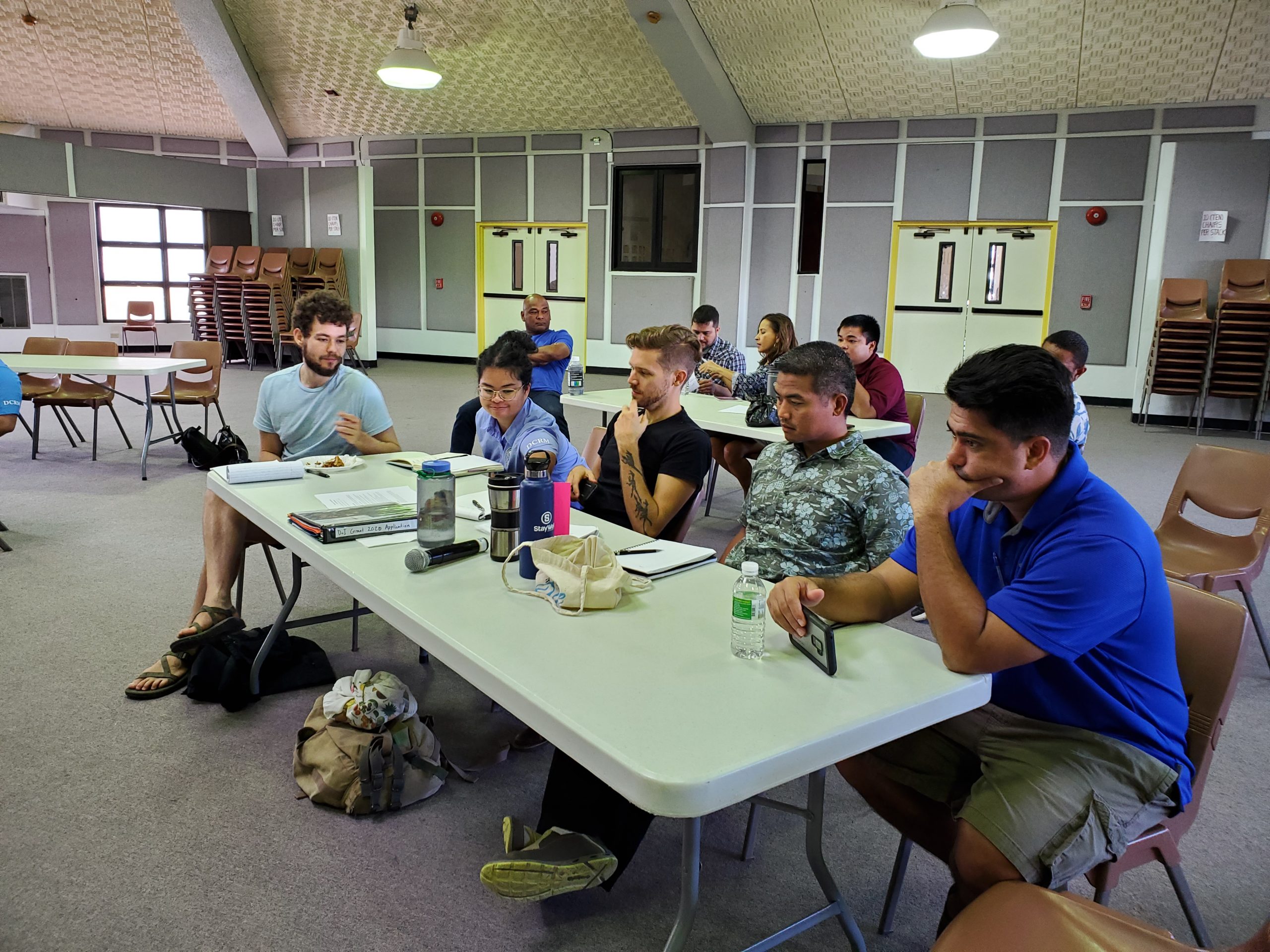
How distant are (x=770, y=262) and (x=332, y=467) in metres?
9.45

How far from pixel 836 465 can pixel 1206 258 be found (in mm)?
8755

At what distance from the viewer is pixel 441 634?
5.47 feet

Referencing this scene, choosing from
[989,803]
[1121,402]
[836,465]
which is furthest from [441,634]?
[1121,402]

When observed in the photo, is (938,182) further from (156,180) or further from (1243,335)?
(156,180)

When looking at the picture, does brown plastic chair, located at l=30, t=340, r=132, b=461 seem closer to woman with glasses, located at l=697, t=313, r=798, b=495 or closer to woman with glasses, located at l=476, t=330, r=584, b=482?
woman with glasses, located at l=697, t=313, r=798, b=495

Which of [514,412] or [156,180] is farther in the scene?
[156,180]

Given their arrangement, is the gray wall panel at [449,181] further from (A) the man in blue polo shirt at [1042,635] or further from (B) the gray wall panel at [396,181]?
(A) the man in blue polo shirt at [1042,635]

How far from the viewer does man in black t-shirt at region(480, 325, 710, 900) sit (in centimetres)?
187

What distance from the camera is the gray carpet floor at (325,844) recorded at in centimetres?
195

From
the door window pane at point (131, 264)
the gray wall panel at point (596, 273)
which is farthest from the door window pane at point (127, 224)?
the gray wall panel at point (596, 273)

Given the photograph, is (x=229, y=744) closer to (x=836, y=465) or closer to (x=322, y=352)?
(x=322, y=352)

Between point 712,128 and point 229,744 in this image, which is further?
point 712,128

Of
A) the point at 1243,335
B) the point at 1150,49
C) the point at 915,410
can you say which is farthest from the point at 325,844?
the point at 1150,49

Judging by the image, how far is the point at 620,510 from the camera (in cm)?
314
